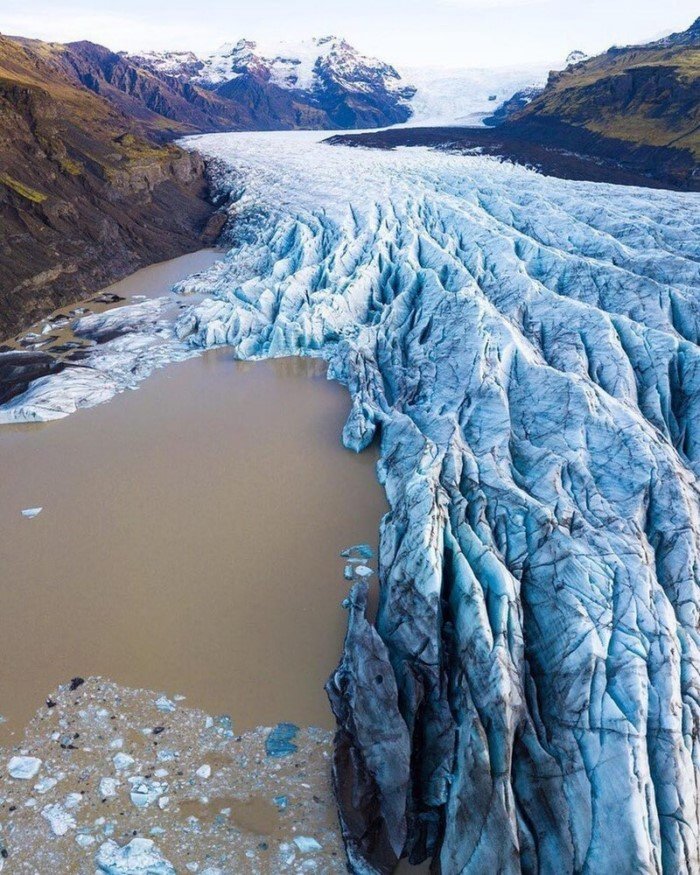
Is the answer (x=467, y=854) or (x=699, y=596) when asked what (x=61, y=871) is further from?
(x=699, y=596)

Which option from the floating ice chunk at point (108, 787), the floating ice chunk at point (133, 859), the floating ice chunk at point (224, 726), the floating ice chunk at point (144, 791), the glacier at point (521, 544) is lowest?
the floating ice chunk at point (133, 859)

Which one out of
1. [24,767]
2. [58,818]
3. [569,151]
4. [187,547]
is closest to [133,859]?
[58,818]

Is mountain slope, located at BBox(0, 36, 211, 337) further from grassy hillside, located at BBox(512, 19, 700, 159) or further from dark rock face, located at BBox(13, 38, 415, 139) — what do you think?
dark rock face, located at BBox(13, 38, 415, 139)

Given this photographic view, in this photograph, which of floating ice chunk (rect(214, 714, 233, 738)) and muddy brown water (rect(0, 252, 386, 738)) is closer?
floating ice chunk (rect(214, 714, 233, 738))

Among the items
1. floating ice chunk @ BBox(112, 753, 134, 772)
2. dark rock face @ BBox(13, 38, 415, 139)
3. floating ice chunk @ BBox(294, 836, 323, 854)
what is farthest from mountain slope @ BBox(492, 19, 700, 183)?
dark rock face @ BBox(13, 38, 415, 139)

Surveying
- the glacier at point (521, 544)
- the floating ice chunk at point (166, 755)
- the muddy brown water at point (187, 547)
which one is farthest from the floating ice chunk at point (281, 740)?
the floating ice chunk at point (166, 755)

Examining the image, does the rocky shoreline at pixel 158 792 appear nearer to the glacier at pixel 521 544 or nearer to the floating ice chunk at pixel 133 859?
the floating ice chunk at pixel 133 859
